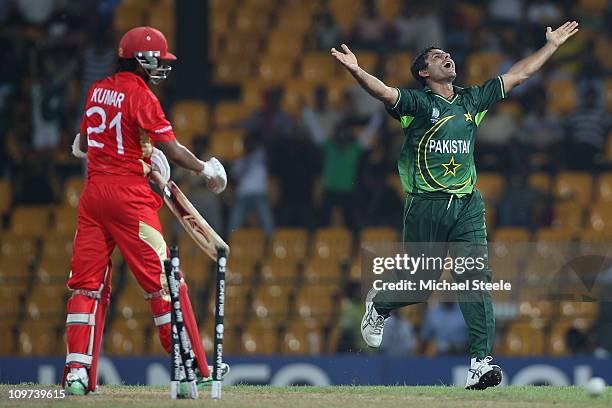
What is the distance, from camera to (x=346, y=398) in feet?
29.8

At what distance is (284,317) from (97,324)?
265 inches

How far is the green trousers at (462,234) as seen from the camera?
9.31 m

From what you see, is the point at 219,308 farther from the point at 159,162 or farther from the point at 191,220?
the point at 159,162

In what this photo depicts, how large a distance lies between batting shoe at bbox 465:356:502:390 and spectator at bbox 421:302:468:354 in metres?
5.91

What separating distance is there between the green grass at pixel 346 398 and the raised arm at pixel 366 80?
1.97 meters

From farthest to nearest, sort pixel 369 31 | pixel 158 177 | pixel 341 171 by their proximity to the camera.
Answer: pixel 369 31
pixel 341 171
pixel 158 177

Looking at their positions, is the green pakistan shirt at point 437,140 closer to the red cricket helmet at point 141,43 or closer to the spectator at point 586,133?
the red cricket helmet at point 141,43

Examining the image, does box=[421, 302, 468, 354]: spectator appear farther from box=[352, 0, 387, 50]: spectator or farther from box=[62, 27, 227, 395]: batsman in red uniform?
box=[62, 27, 227, 395]: batsman in red uniform

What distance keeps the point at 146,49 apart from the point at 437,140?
2082 millimetres

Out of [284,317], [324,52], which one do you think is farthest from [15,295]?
[324,52]

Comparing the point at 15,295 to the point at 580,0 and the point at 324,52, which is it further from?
the point at 580,0

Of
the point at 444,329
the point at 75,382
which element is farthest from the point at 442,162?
the point at 444,329

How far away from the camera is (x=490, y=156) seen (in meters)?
17.9

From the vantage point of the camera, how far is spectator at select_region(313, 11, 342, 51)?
1939 cm
